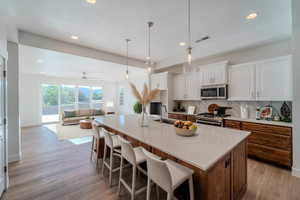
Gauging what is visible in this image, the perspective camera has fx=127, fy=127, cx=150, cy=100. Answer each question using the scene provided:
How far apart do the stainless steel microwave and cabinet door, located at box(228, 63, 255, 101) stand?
13cm

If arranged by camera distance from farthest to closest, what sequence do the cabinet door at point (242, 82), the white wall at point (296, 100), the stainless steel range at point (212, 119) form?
the stainless steel range at point (212, 119), the cabinet door at point (242, 82), the white wall at point (296, 100)

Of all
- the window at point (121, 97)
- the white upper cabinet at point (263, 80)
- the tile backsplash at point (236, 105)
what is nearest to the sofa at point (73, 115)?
the window at point (121, 97)

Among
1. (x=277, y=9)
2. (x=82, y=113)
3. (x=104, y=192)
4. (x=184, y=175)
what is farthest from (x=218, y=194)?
(x=82, y=113)

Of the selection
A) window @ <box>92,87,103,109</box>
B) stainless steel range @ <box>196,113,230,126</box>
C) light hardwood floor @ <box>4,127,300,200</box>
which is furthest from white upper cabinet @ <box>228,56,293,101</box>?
window @ <box>92,87,103,109</box>

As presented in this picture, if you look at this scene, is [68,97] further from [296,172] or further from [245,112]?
[296,172]

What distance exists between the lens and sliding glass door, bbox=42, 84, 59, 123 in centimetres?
732

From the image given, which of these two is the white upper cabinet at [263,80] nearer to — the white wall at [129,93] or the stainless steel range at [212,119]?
the stainless steel range at [212,119]

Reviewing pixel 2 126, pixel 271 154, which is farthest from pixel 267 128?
pixel 2 126

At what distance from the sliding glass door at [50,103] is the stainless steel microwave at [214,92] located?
26.9 feet

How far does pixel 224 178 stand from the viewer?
4.47 feet

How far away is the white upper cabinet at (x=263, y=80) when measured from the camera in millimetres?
2728

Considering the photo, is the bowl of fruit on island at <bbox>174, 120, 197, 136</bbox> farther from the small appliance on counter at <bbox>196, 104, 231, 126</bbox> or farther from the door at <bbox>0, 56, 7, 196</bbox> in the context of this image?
the door at <bbox>0, 56, 7, 196</bbox>

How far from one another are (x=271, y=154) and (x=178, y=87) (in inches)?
123

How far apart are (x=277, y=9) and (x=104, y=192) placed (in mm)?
4302
